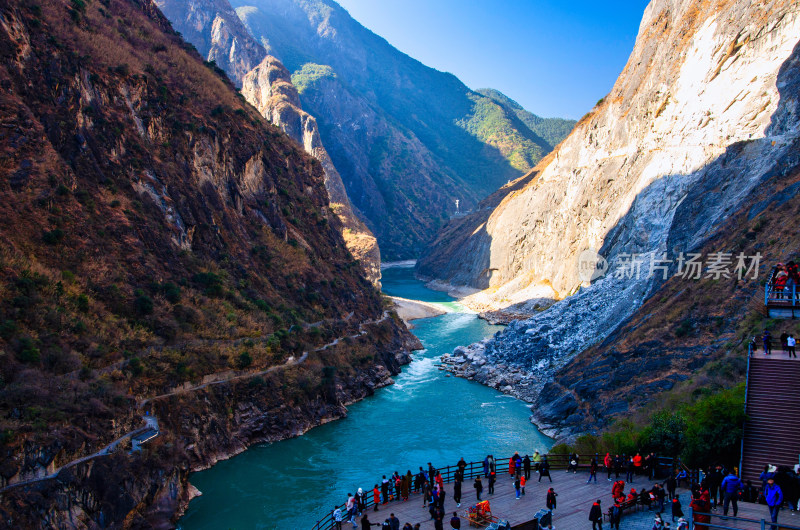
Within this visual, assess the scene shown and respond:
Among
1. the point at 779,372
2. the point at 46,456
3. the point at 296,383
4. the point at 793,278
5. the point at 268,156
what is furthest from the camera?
the point at 268,156

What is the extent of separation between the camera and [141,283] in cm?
3781

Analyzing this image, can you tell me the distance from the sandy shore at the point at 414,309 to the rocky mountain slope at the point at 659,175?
15.3m

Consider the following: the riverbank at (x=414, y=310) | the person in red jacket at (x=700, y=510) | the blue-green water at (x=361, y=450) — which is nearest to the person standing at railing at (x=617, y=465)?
the person in red jacket at (x=700, y=510)

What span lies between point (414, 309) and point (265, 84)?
77.2 metres

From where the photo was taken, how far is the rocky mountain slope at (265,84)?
115 metres

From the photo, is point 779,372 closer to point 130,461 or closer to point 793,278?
point 793,278

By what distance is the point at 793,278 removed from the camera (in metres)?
26.2

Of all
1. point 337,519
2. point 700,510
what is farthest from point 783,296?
point 337,519

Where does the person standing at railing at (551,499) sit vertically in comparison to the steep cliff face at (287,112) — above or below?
below

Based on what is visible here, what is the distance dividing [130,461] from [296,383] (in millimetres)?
16272

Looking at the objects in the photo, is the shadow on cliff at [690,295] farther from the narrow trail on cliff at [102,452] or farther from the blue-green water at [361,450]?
the narrow trail on cliff at [102,452]

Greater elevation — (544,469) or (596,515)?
(596,515)

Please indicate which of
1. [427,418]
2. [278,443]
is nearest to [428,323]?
[427,418]

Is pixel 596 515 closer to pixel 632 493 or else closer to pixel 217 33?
pixel 632 493
